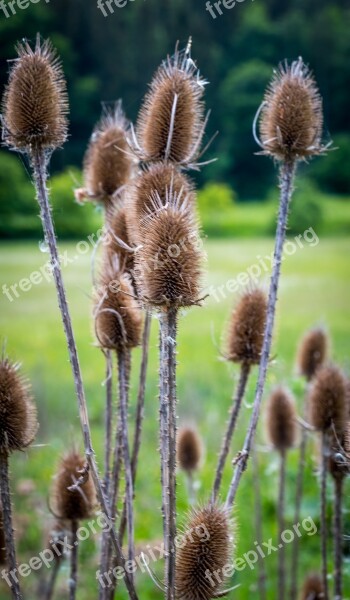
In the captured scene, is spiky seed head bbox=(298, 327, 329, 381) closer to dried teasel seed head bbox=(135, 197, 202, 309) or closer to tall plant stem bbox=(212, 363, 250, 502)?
tall plant stem bbox=(212, 363, 250, 502)

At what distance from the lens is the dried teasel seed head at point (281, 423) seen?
249 cm

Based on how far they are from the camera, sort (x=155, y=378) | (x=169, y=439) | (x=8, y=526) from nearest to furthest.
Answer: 1. (x=169, y=439)
2. (x=8, y=526)
3. (x=155, y=378)

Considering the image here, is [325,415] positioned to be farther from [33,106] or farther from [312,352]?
[33,106]

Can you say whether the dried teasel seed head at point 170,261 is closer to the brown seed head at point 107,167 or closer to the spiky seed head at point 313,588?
the brown seed head at point 107,167

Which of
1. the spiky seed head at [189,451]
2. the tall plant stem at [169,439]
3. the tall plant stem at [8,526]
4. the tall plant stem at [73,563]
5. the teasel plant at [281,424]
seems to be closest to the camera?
the tall plant stem at [169,439]

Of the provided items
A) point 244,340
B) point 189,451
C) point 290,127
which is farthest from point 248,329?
point 189,451

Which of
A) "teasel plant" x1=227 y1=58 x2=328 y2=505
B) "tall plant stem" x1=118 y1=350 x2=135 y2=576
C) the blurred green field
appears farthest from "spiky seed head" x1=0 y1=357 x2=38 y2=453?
the blurred green field

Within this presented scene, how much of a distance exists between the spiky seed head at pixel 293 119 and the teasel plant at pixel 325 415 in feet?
2.42

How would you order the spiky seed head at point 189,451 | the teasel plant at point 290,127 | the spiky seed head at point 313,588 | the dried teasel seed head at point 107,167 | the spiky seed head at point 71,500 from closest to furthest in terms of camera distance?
the teasel plant at point 290,127, the spiky seed head at point 71,500, the dried teasel seed head at point 107,167, the spiky seed head at point 313,588, the spiky seed head at point 189,451

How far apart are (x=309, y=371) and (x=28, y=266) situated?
3477 millimetres

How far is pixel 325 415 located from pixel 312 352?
28.0 inches

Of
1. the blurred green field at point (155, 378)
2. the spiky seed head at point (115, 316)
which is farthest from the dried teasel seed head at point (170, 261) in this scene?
the blurred green field at point (155, 378)

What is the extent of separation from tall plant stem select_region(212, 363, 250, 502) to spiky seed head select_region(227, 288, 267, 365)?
34 millimetres

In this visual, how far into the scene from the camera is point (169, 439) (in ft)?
3.87
